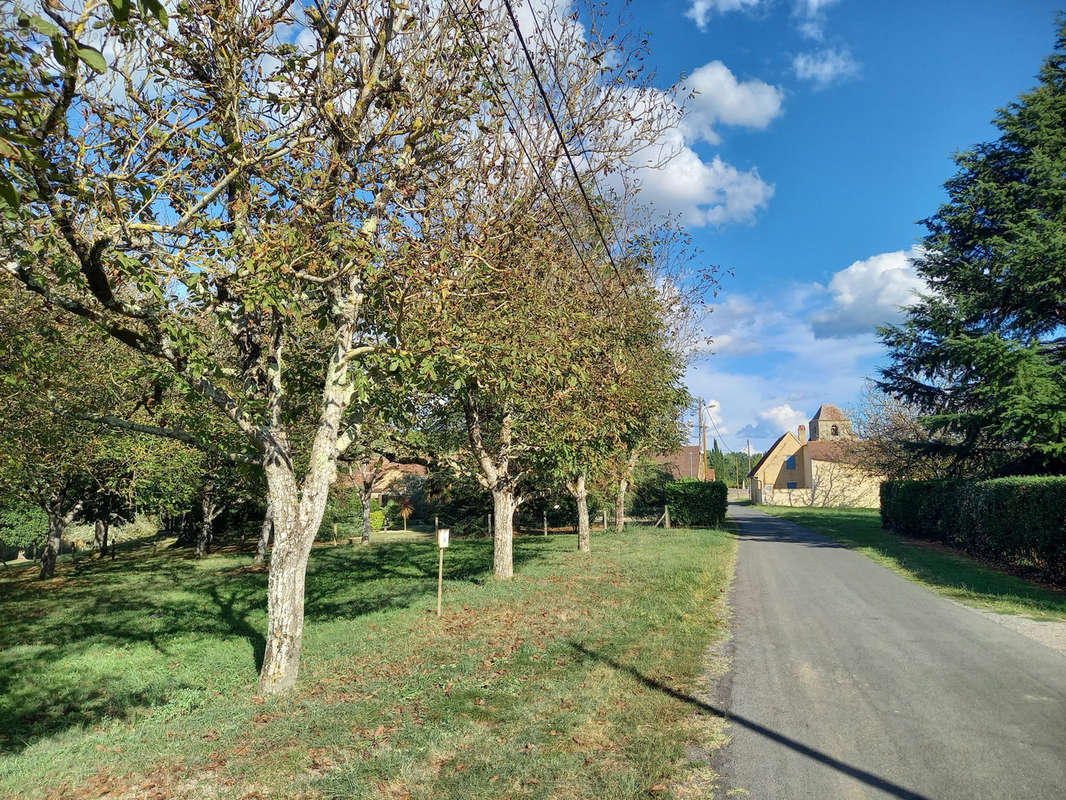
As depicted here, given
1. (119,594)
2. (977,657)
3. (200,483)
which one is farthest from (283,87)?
(200,483)

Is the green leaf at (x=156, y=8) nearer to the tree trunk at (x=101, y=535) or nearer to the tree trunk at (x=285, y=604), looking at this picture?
the tree trunk at (x=285, y=604)

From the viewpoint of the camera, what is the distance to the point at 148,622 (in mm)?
12141

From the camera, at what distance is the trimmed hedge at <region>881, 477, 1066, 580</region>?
13500 millimetres

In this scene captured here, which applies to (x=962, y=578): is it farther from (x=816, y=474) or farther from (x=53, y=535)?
(x=816, y=474)

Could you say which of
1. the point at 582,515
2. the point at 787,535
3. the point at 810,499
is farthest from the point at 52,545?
the point at 810,499

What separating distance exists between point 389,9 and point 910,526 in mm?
28109

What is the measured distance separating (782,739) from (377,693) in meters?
4.26

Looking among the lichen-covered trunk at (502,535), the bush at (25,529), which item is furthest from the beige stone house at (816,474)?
the bush at (25,529)

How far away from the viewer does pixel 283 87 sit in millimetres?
8328

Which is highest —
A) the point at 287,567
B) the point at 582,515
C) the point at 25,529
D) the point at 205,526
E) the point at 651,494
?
the point at 651,494

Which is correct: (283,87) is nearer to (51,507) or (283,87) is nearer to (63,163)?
(63,163)

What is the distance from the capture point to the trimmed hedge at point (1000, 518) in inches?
531

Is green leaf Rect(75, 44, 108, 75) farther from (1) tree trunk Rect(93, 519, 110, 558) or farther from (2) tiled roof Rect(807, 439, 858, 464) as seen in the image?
(2) tiled roof Rect(807, 439, 858, 464)

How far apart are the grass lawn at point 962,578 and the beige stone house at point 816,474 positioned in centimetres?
2595
